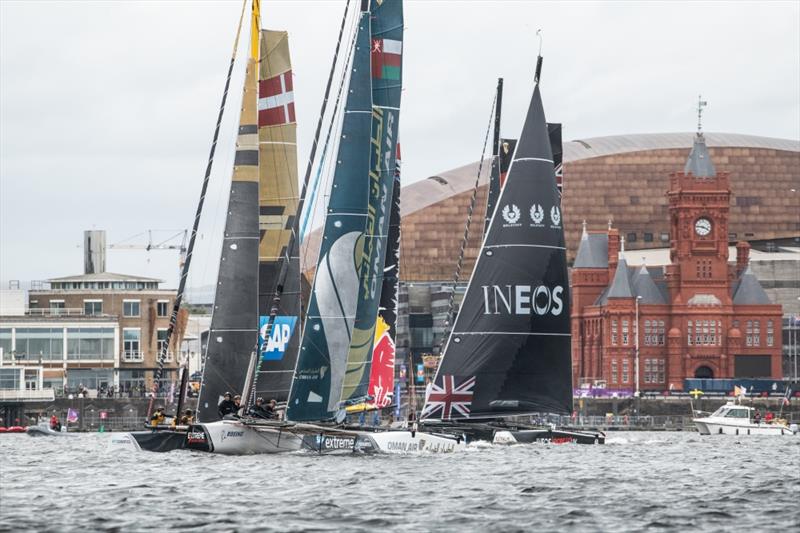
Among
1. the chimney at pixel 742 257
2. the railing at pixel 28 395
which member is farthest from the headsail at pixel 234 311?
the chimney at pixel 742 257

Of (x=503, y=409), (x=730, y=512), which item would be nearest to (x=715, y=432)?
(x=503, y=409)

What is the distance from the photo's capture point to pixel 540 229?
57531 mm

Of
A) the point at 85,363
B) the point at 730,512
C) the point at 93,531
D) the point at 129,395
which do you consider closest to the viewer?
the point at 93,531

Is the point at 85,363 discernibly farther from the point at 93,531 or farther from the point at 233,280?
the point at 93,531

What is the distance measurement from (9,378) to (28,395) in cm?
416

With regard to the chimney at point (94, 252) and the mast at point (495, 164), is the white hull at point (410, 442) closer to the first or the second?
the mast at point (495, 164)

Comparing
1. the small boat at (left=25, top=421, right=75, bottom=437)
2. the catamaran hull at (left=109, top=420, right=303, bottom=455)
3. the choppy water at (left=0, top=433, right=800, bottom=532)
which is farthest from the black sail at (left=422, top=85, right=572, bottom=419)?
the small boat at (left=25, top=421, right=75, bottom=437)

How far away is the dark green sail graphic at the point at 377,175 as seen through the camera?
55688mm

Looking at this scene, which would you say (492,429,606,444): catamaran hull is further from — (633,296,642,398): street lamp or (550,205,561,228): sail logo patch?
(633,296,642,398): street lamp

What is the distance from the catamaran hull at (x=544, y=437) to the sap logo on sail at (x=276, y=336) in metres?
13.4

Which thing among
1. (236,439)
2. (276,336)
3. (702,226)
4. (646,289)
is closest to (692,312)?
(646,289)

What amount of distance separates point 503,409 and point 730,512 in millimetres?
18911

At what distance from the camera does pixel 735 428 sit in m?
111

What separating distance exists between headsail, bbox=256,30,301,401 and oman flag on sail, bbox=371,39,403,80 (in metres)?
4.85
